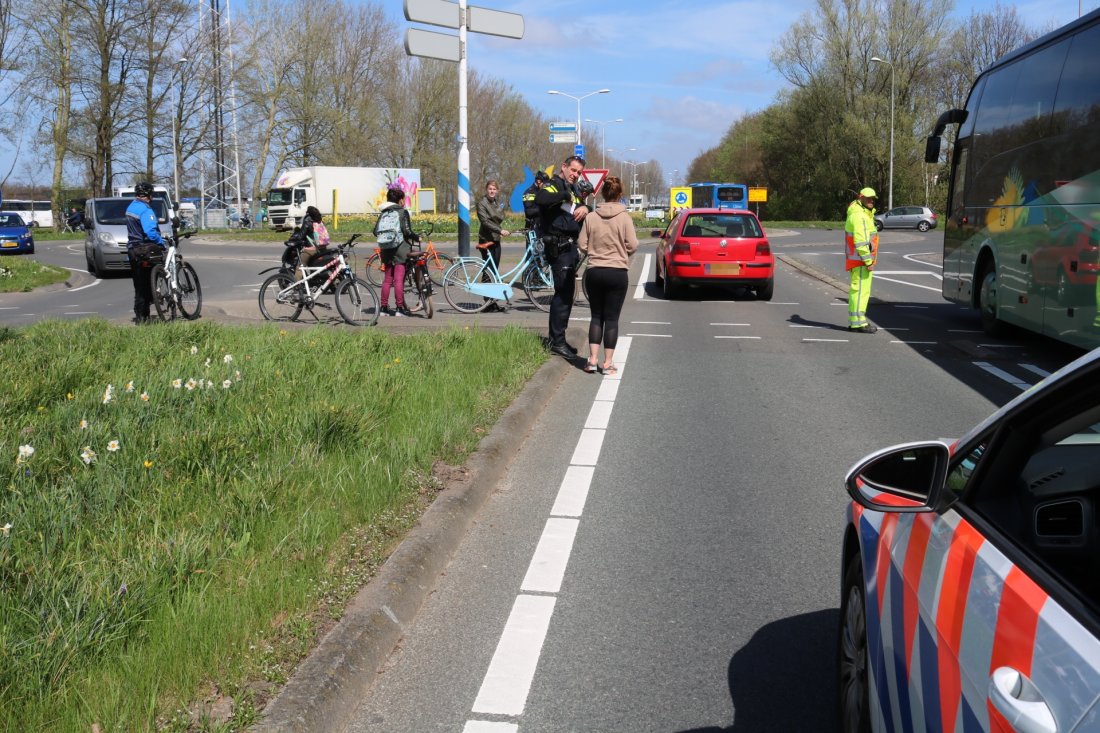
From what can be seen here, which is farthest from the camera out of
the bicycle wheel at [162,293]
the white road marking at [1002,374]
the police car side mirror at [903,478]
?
the bicycle wheel at [162,293]

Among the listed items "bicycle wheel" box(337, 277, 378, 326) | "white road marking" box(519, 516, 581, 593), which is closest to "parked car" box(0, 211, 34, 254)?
"bicycle wheel" box(337, 277, 378, 326)

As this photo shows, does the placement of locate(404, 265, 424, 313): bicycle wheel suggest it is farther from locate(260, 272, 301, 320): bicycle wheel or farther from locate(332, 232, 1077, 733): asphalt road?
locate(332, 232, 1077, 733): asphalt road

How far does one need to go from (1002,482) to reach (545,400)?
7.13m

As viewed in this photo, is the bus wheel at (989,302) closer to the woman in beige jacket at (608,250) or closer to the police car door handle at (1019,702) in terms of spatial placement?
the woman in beige jacket at (608,250)

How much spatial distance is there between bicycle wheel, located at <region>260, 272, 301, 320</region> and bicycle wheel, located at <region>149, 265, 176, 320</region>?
1.16 meters

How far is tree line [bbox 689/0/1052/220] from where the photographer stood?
233 ft

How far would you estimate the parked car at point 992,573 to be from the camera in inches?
68.8

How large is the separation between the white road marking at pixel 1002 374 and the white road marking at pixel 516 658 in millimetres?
6838

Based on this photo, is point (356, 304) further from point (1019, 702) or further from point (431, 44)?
point (1019, 702)

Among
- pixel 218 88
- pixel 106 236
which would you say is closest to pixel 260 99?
pixel 218 88

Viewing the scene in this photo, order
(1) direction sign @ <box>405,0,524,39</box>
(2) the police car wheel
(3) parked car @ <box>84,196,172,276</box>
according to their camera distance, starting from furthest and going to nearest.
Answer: (3) parked car @ <box>84,196,172,276</box>, (1) direction sign @ <box>405,0,524,39</box>, (2) the police car wheel

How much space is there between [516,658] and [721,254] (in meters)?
15.7

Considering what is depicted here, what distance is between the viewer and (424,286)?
15484 mm

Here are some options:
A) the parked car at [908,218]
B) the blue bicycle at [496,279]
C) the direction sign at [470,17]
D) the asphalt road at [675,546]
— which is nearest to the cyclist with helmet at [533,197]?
the blue bicycle at [496,279]
